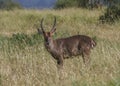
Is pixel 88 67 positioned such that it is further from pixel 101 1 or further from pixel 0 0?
pixel 0 0

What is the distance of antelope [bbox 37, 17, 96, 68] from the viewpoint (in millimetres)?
10023

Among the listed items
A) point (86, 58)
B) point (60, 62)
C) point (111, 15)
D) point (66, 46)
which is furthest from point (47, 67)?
point (111, 15)

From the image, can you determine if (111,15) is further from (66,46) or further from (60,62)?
(60,62)

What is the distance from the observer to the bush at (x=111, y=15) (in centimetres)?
2092

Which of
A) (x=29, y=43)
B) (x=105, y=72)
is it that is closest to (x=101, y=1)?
(x=29, y=43)

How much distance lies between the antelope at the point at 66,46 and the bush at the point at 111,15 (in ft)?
33.0

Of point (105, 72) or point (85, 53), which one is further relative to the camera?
point (85, 53)

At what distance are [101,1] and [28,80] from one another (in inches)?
1053

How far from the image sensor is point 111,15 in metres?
21.0

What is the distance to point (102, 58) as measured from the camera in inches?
377

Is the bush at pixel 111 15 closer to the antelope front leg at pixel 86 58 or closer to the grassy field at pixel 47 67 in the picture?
the grassy field at pixel 47 67

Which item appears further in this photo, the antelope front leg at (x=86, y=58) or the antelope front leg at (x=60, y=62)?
the antelope front leg at (x=86, y=58)

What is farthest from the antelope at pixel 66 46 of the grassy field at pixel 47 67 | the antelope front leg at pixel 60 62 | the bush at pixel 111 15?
the bush at pixel 111 15

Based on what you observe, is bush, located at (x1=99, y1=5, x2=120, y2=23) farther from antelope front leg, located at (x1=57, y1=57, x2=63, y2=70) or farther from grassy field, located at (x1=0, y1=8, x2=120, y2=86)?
antelope front leg, located at (x1=57, y1=57, x2=63, y2=70)
